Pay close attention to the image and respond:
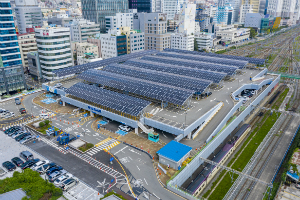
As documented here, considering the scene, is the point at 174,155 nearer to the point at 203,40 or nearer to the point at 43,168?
the point at 43,168

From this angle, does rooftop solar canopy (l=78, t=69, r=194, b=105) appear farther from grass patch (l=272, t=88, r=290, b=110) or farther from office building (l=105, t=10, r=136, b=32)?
office building (l=105, t=10, r=136, b=32)

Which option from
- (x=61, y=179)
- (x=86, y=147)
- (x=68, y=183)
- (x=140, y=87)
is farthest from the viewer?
(x=140, y=87)

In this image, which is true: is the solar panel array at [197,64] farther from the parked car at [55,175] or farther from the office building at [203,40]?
the office building at [203,40]

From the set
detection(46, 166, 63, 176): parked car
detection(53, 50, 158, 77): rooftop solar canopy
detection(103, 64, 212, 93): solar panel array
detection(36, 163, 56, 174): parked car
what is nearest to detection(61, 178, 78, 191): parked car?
detection(46, 166, 63, 176): parked car

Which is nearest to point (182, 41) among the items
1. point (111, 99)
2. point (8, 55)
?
point (111, 99)

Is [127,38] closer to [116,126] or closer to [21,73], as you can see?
[21,73]

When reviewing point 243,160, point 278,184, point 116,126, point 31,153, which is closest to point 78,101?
point 116,126

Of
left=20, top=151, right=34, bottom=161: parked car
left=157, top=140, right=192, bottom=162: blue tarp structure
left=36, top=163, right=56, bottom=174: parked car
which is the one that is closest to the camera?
left=36, top=163, right=56, bottom=174: parked car
